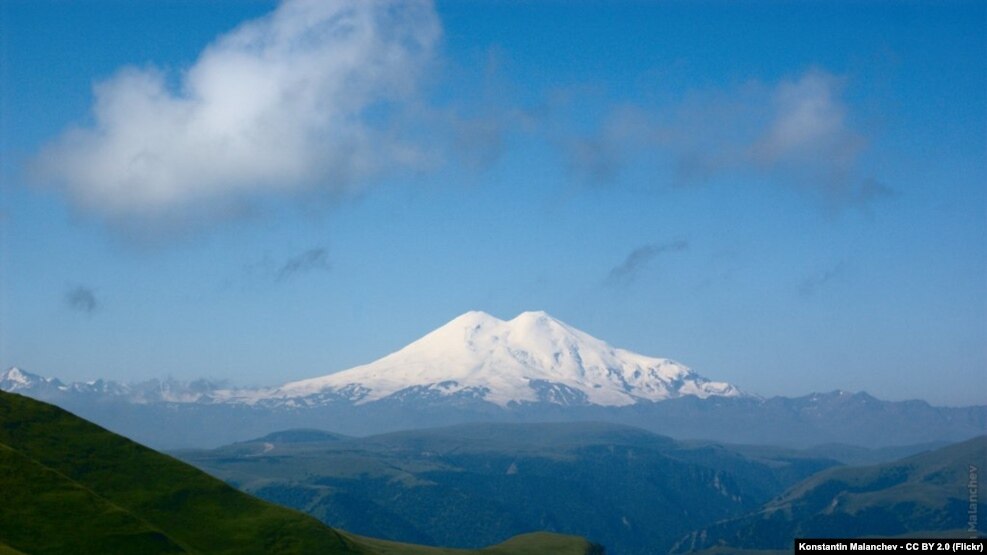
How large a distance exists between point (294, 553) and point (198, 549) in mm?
17520

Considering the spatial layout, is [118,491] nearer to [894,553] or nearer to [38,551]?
[38,551]

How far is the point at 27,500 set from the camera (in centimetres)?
16338

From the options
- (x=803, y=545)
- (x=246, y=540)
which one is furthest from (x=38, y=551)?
(x=803, y=545)

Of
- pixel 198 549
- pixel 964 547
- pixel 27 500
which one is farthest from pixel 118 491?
pixel 964 547

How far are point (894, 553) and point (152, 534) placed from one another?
107 metres

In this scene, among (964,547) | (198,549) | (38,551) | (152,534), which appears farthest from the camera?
(198,549)

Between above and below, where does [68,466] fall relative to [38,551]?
above

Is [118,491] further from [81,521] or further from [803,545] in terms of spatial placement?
[803,545]

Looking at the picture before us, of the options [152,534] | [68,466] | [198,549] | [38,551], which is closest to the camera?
[38,551]

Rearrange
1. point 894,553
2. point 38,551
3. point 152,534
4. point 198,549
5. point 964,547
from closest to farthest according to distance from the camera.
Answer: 1. point 894,553
2. point 964,547
3. point 38,551
4. point 152,534
5. point 198,549

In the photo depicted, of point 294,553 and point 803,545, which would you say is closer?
point 803,545

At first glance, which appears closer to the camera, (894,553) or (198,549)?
(894,553)

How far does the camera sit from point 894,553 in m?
118

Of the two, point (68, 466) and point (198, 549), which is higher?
point (68, 466)
